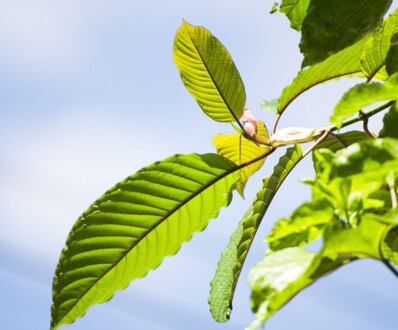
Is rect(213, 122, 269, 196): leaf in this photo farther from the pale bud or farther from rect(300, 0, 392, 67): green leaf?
rect(300, 0, 392, 67): green leaf

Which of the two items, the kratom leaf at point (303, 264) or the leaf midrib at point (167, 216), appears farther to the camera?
the leaf midrib at point (167, 216)

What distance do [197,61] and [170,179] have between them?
256 mm

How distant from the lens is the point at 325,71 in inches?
49.9

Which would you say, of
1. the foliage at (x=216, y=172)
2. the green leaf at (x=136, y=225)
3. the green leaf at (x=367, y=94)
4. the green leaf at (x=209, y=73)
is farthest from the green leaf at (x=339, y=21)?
the green leaf at (x=367, y=94)

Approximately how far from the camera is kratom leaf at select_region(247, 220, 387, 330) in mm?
629

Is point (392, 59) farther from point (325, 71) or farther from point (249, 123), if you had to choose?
point (249, 123)

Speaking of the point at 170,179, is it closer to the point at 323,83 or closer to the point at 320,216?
the point at 323,83

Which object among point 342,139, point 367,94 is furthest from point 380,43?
point 367,94

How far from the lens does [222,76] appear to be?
134cm

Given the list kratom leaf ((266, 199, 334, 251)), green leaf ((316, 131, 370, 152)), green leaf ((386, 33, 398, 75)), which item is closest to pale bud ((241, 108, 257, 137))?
green leaf ((316, 131, 370, 152))

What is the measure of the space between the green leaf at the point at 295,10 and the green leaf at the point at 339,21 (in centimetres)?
29

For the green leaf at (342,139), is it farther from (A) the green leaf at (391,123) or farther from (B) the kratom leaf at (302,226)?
(B) the kratom leaf at (302,226)

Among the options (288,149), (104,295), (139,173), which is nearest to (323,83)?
(288,149)

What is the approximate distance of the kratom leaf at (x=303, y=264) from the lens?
63cm
